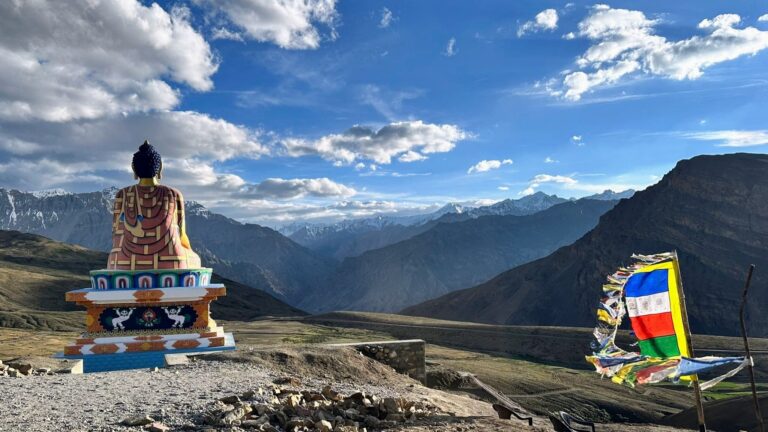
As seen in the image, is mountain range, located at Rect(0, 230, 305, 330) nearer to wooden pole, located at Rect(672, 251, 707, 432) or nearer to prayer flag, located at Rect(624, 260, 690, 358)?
prayer flag, located at Rect(624, 260, 690, 358)

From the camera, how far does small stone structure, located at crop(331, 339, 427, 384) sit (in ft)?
69.7

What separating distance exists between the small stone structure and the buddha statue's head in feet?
45.3

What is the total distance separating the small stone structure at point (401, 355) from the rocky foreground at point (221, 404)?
12.1 ft

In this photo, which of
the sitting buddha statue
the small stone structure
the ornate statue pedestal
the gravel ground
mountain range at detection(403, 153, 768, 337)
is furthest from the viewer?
mountain range at detection(403, 153, 768, 337)

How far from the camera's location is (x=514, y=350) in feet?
288

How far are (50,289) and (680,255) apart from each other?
157579mm

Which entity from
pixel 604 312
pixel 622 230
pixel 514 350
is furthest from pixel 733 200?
pixel 604 312

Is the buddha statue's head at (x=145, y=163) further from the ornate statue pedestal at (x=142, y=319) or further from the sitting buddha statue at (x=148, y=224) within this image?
the ornate statue pedestal at (x=142, y=319)

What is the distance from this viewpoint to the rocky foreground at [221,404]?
985 cm

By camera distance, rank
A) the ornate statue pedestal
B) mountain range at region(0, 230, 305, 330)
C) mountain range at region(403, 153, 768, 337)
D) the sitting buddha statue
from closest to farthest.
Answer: the ornate statue pedestal < the sitting buddha statue < mountain range at region(0, 230, 305, 330) < mountain range at region(403, 153, 768, 337)

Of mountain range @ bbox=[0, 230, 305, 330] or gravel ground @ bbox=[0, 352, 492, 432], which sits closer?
gravel ground @ bbox=[0, 352, 492, 432]

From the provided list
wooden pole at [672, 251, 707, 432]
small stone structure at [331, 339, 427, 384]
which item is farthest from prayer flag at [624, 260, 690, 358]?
small stone structure at [331, 339, 427, 384]

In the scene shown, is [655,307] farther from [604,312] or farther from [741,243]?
[741,243]

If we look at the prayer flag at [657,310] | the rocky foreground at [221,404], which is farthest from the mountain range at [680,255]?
the rocky foreground at [221,404]
